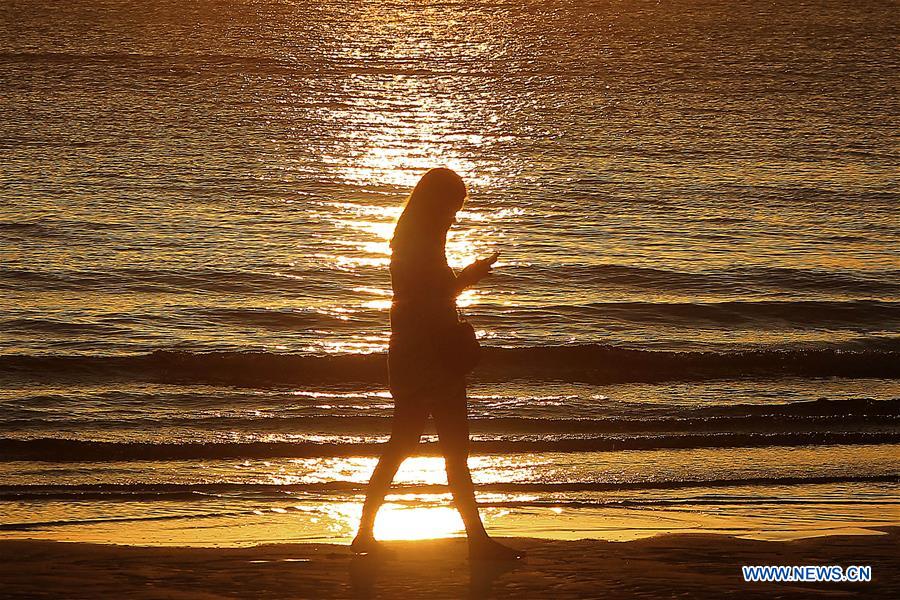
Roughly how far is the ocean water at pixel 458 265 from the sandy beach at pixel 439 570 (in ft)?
2.15

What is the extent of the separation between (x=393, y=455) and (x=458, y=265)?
50.7 ft

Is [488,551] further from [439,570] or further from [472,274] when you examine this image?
[472,274]

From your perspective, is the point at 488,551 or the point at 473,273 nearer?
the point at 473,273

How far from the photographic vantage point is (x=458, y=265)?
73.2 ft

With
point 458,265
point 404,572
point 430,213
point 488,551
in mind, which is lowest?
point 404,572

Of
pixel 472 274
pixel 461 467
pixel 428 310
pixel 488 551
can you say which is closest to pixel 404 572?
pixel 488 551

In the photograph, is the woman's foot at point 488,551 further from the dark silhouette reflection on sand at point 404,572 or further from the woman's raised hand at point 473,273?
the woman's raised hand at point 473,273

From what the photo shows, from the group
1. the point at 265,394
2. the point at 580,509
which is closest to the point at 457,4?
the point at 265,394

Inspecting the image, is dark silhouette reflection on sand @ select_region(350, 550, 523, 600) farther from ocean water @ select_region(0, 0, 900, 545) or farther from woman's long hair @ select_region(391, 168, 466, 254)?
woman's long hair @ select_region(391, 168, 466, 254)

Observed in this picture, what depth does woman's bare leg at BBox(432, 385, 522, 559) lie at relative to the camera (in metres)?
6.80

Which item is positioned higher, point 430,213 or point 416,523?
point 430,213

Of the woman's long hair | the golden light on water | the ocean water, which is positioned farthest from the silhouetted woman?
the ocean water

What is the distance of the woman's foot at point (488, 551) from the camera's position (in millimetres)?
6969

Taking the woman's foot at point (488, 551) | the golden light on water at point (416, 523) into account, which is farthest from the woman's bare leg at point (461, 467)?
the golden light on water at point (416, 523)
